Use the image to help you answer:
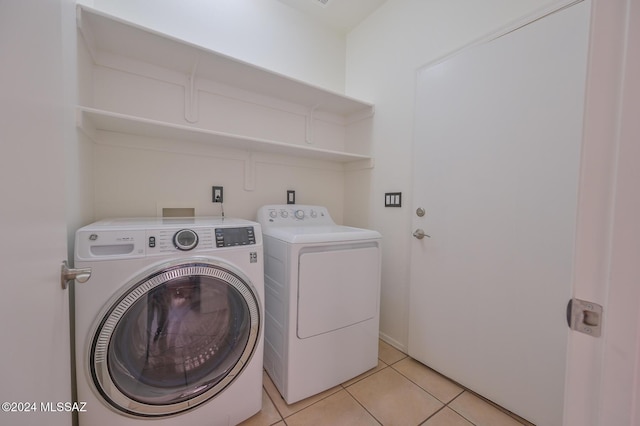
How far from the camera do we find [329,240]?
1400 millimetres

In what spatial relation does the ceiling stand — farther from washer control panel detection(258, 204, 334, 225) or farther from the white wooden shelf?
washer control panel detection(258, 204, 334, 225)

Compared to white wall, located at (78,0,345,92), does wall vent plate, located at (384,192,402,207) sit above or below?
below

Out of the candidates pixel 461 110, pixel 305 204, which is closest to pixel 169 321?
pixel 305 204

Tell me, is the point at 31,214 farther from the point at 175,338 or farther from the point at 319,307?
the point at 319,307

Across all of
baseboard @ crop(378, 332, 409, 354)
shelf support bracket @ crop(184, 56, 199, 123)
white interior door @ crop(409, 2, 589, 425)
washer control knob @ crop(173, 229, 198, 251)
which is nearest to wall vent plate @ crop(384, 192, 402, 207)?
white interior door @ crop(409, 2, 589, 425)

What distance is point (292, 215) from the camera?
1.93m

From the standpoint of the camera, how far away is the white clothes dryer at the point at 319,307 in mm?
1331

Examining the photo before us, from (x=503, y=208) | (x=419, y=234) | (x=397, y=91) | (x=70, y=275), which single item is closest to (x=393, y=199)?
(x=419, y=234)

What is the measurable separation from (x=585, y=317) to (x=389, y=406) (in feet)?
4.18

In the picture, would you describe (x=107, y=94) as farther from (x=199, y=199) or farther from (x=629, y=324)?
(x=629, y=324)

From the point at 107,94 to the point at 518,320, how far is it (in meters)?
2.63

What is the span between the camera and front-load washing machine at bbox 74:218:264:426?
93 centimetres

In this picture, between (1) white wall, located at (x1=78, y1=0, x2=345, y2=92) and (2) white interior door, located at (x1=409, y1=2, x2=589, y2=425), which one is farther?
(1) white wall, located at (x1=78, y1=0, x2=345, y2=92)

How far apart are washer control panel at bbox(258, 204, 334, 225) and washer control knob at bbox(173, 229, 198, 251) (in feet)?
2.31
